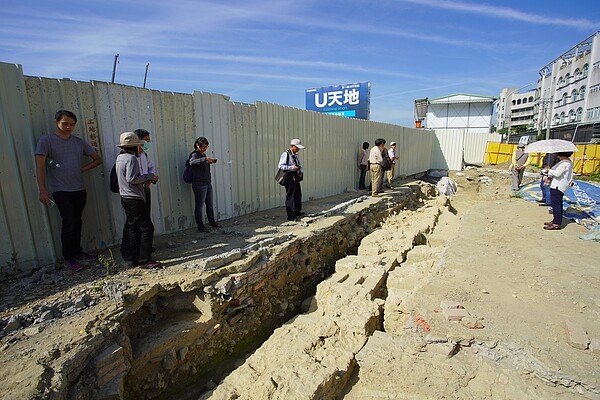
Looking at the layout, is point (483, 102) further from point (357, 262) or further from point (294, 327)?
point (294, 327)

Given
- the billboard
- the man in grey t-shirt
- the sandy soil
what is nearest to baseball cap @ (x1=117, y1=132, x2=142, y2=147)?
the man in grey t-shirt

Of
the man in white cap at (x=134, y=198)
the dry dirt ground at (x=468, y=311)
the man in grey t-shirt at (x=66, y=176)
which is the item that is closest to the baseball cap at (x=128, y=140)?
the man in white cap at (x=134, y=198)

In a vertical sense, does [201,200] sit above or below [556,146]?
below

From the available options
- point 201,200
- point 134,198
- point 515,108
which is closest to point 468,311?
point 134,198

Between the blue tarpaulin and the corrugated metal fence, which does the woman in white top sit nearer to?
the blue tarpaulin

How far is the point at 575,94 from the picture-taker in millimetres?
28125

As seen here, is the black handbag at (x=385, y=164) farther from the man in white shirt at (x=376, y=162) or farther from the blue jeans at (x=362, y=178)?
the blue jeans at (x=362, y=178)

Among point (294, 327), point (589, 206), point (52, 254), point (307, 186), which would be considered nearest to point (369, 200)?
point (307, 186)

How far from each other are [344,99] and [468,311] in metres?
14.0

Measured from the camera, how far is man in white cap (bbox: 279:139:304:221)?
Result: 567 centimetres

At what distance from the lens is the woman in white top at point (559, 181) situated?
5.72 metres

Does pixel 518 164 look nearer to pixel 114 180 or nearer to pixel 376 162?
pixel 376 162

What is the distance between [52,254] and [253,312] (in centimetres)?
245

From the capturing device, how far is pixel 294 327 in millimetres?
3518
